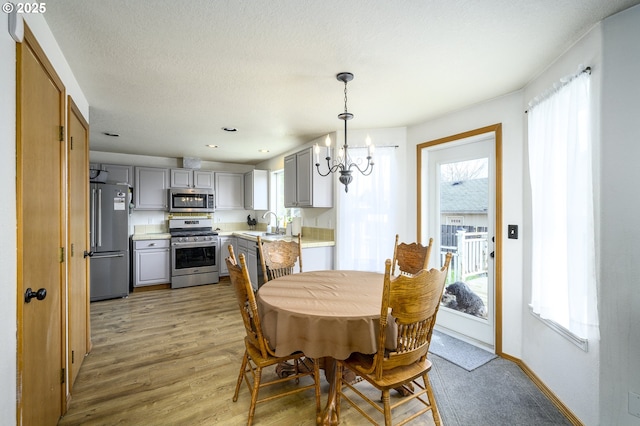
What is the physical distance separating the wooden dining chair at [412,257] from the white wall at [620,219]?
3.56 feet

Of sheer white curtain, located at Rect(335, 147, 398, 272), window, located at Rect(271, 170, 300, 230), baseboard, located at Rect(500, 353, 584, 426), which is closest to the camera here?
baseboard, located at Rect(500, 353, 584, 426)

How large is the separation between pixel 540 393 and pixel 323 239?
2673 mm

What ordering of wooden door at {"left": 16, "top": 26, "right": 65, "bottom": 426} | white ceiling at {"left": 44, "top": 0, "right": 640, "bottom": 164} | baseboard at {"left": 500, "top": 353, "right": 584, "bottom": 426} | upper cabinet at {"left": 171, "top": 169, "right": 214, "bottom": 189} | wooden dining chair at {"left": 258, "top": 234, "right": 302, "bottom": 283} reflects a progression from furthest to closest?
upper cabinet at {"left": 171, "top": 169, "right": 214, "bottom": 189}, wooden dining chair at {"left": 258, "top": 234, "right": 302, "bottom": 283}, baseboard at {"left": 500, "top": 353, "right": 584, "bottom": 426}, white ceiling at {"left": 44, "top": 0, "right": 640, "bottom": 164}, wooden door at {"left": 16, "top": 26, "right": 65, "bottom": 426}

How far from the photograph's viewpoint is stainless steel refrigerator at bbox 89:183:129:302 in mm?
4035

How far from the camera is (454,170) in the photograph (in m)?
3.10

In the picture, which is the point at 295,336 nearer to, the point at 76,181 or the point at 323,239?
the point at 76,181

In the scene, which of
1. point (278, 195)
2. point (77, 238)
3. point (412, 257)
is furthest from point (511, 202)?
point (278, 195)

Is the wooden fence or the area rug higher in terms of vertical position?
the wooden fence

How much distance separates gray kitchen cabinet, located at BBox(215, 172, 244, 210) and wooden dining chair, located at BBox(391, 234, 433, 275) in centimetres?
405

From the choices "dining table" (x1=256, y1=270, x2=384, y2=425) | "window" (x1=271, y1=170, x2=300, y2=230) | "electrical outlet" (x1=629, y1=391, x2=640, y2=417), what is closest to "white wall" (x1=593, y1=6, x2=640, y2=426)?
"electrical outlet" (x1=629, y1=391, x2=640, y2=417)

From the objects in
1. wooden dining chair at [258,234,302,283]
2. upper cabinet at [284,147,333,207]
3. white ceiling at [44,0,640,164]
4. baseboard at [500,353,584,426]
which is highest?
white ceiling at [44,0,640,164]

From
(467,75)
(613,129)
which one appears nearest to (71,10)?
(467,75)

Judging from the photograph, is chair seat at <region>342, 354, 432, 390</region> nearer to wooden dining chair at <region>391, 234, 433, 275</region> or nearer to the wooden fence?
wooden dining chair at <region>391, 234, 433, 275</region>

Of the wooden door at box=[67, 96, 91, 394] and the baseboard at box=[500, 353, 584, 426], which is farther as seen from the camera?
the wooden door at box=[67, 96, 91, 394]
